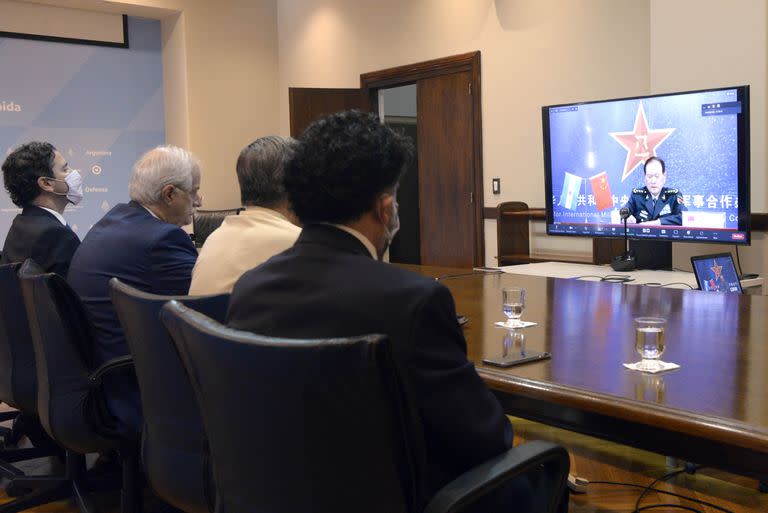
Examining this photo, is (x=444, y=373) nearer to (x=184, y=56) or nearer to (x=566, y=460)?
(x=566, y=460)

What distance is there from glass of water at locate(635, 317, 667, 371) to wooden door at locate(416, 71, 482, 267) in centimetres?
456

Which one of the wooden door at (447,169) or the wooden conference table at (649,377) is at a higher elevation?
the wooden door at (447,169)

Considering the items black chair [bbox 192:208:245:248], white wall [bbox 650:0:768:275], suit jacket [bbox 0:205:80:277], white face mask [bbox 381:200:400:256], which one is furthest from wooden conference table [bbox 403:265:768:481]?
black chair [bbox 192:208:245:248]

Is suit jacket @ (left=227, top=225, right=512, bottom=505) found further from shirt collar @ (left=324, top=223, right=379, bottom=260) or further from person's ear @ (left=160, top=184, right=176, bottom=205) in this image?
person's ear @ (left=160, top=184, right=176, bottom=205)

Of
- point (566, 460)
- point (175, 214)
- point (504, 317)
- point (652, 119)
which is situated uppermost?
point (652, 119)

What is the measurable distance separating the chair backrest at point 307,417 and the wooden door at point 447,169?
16.6 feet

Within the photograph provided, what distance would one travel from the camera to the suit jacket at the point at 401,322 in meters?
1.07

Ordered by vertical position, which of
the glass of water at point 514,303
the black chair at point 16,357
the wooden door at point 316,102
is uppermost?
the wooden door at point 316,102

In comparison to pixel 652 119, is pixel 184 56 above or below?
above

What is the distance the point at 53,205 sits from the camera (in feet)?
10.1

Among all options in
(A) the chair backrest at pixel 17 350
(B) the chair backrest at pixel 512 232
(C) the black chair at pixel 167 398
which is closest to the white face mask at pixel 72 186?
(A) the chair backrest at pixel 17 350

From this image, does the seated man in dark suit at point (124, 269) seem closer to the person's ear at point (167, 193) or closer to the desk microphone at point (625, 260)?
the person's ear at point (167, 193)

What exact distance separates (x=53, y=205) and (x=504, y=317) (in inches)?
75.7

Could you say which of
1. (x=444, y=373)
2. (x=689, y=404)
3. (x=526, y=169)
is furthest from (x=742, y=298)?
(x=526, y=169)
